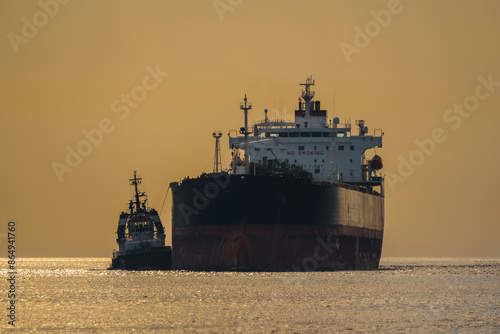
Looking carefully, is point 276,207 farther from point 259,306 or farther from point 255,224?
point 259,306

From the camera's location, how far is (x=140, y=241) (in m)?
81.2

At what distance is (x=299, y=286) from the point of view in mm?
55906

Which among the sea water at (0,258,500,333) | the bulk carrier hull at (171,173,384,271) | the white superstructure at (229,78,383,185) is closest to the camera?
the sea water at (0,258,500,333)

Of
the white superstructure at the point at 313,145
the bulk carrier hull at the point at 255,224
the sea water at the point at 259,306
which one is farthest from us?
the white superstructure at the point at 313,145

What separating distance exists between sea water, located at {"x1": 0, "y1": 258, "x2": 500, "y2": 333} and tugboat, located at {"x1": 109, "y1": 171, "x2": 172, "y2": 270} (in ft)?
48.8

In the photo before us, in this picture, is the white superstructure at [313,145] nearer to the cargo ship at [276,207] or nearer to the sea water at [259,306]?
the cargo ship at [276,207]

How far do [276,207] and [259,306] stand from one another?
791 inches

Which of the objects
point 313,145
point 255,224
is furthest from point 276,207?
point 313,145

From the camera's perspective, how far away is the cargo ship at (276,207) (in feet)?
210

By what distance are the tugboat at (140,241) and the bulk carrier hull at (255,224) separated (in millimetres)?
9024

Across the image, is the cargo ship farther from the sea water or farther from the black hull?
the black hull

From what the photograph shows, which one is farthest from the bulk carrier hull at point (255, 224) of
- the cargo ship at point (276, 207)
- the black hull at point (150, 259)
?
the black hull at point (150, 259)

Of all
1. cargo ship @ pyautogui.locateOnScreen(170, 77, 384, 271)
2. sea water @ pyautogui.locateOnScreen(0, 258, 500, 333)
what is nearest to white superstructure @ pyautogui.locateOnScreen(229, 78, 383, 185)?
cargo ship @ pyautogui.locateOnScreen(170, 77, 384, 271)

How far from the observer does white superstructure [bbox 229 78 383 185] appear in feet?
260
